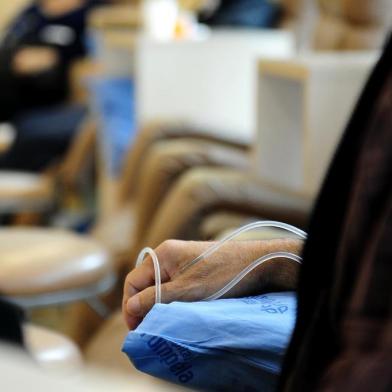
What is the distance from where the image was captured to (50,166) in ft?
9.98

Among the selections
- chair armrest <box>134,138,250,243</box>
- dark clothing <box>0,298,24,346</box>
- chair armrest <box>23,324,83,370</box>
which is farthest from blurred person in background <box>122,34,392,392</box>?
chair armrest <box>134,138,250,243</box>

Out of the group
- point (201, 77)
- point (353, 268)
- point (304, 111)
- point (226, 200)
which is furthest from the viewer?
point (201, 77)

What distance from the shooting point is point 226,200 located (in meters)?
1.50

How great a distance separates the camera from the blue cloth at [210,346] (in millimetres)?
587

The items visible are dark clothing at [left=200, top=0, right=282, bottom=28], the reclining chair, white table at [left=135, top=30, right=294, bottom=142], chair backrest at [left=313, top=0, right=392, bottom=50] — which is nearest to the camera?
the reclining chair

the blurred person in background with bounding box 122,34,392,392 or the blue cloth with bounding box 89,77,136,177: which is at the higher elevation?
the blurred person in background with bounding box 122,34,392,392

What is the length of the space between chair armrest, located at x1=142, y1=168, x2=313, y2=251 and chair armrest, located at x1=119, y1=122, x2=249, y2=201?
0.54 m

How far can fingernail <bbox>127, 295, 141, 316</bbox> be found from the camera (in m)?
0.63

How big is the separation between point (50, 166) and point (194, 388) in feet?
8.21

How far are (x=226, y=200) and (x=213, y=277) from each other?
2.86 feet

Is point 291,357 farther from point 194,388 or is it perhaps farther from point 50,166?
point 50,166

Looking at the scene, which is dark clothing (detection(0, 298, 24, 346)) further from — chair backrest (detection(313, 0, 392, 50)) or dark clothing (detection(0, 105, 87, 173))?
dark clothing (detection(0, 105, 87, 173))

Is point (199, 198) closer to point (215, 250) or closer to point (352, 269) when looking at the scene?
point (215, 250)

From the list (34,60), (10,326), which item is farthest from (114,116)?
(10,326)
